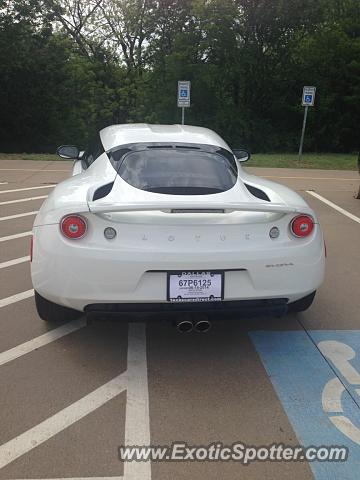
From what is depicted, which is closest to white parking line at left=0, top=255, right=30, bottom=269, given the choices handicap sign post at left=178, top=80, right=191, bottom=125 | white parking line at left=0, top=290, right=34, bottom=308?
white parking line at left=0, top=290, right=34, bottom=308

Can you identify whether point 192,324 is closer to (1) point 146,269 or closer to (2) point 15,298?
(1) point 146,269

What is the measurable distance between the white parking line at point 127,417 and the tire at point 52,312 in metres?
0.56

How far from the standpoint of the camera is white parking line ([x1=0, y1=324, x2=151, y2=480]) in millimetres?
2402

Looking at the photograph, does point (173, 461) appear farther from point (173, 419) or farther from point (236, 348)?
point (236, 348)

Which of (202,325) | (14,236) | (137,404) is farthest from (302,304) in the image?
(14,236)

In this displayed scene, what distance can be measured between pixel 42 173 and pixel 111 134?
8875 mm

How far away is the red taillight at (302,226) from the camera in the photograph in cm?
327

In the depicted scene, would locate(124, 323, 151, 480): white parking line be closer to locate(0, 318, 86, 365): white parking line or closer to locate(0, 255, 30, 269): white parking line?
locate(0, 318, 86, 365): white parking line

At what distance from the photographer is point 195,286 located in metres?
3.05

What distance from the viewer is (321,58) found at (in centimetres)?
2914

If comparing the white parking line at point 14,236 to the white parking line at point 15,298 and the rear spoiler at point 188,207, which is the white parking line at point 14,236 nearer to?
the white parking line at point 15,298

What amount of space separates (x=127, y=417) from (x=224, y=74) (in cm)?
2932

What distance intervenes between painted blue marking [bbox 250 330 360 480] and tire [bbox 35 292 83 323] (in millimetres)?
1367

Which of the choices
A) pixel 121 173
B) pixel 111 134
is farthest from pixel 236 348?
pixel 111 134
